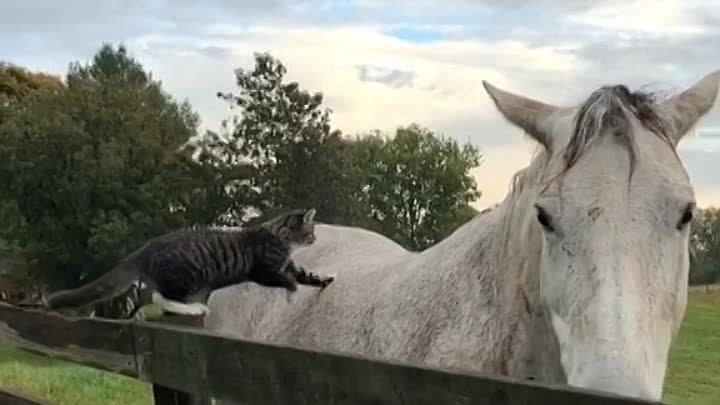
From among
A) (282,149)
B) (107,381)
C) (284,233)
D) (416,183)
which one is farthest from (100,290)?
(416,183)

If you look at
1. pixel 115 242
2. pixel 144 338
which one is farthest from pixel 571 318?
pixel 115 242

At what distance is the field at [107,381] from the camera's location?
31.5 ft

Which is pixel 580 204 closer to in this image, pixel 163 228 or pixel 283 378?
pixel 283 378

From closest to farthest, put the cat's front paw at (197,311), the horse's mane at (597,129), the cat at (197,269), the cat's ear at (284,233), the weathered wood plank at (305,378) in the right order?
the weathered wood plank at (305,378) → the horse's mane at (597,129) → the cat's front paw at (197,311) → the cat at (197,269) → the cat's ear at (284,233)

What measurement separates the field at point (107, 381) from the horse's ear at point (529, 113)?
8.15ft

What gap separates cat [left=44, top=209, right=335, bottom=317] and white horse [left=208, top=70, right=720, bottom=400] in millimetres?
1411

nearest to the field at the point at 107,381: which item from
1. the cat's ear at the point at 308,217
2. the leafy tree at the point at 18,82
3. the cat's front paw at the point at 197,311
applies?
the cat's front paw at the point at 197,311

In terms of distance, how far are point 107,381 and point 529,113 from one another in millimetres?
9082

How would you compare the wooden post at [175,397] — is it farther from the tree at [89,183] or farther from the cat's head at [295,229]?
the tree at [89,183]

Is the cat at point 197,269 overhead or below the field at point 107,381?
overhead

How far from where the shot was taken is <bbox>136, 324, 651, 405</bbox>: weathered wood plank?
229 cm

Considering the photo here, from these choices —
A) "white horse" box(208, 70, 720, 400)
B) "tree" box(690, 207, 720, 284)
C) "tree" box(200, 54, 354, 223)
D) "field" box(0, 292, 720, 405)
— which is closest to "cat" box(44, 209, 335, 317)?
"field" box(0, 292, 720, 405)

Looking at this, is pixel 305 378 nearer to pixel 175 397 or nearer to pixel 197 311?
pixel 175 397

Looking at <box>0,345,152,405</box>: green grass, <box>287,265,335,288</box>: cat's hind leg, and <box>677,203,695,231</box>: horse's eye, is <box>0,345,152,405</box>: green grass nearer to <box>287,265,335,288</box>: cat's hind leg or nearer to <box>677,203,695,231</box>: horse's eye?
<box>287,265,335,288</box>: cat's hind leg
